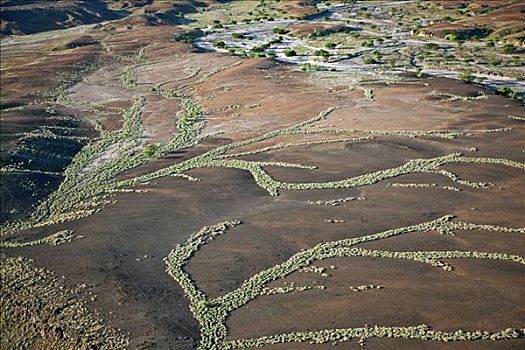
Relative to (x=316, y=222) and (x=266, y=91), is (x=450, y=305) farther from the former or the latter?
(x=266, y=91)

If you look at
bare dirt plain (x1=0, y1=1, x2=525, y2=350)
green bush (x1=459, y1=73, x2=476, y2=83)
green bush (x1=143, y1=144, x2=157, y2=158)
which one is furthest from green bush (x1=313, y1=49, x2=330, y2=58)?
green bush (x1=143, y1=144, x2=157, y2=158)

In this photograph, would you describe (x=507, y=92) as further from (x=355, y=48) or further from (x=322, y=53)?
(x=355, y=48)

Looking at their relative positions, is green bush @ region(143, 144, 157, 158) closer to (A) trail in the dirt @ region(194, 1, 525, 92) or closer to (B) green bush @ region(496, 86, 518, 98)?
(A) trail in the dirt @ region(194, 1, 525, 92)

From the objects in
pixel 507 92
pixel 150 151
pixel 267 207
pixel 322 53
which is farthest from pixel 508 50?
pixel 267 207

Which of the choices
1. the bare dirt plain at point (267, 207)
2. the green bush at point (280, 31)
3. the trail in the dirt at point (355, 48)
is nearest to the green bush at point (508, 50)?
the trail in the dirt at point (355, 48)

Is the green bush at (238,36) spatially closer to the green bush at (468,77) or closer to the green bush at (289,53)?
the green bush at (289,53)

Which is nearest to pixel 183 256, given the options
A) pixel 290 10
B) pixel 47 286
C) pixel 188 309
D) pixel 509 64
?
pixel 188 309

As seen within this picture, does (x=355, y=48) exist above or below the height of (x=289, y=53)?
above

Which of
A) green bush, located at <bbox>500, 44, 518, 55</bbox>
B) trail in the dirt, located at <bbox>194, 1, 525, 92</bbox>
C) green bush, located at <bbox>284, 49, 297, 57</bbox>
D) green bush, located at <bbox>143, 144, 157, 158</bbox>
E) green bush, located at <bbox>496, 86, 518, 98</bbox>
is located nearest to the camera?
green bush, located at <bbox>143, 144, 157, 158</bbox>
